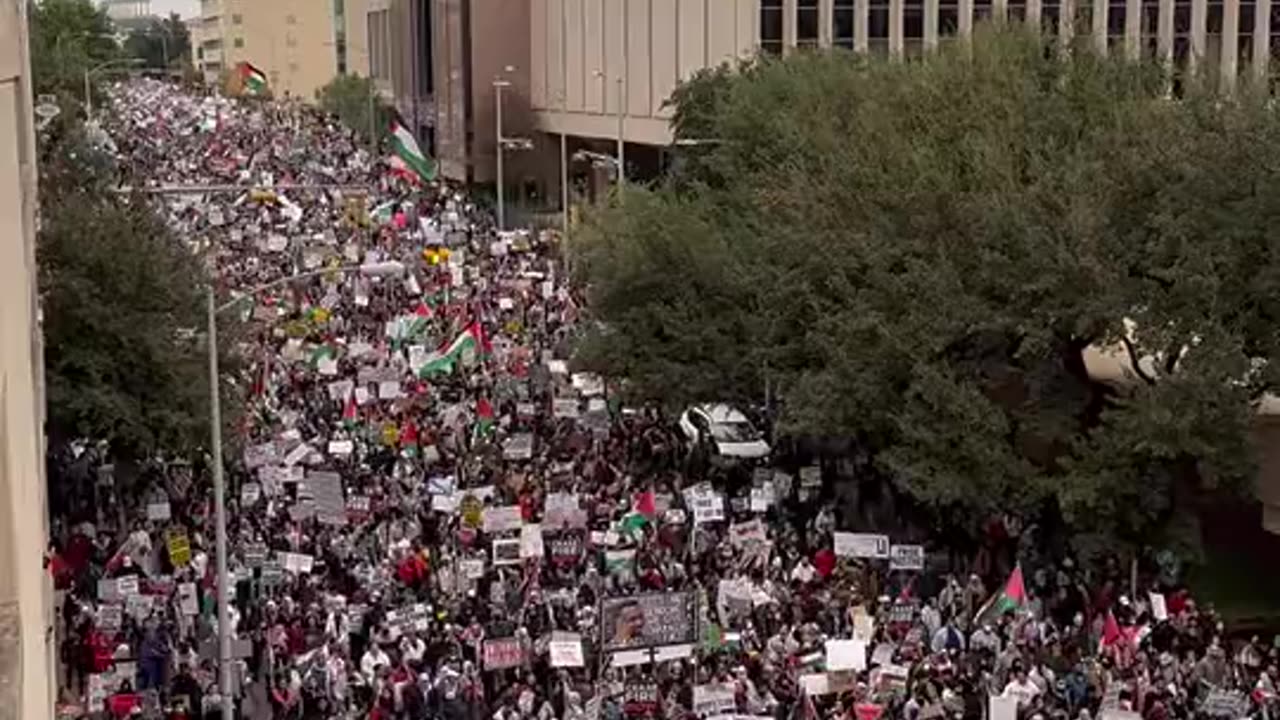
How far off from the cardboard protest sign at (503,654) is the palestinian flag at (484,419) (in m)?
12.2

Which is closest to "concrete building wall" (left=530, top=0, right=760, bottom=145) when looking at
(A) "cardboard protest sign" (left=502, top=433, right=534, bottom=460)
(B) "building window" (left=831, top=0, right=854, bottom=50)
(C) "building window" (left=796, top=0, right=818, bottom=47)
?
(C) "building window" (left=796, top=0, right=818, bottom=47)

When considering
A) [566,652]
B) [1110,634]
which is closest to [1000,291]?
[1110,634]

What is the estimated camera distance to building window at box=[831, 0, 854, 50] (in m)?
63.1

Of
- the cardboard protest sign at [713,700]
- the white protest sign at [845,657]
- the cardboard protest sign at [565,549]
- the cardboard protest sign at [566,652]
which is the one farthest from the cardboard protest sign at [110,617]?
the white protest sign at [845,657]

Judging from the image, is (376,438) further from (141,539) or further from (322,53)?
(322,53)

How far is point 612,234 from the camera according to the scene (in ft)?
117

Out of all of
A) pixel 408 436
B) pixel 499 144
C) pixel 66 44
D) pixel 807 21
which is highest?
pixel 66 44

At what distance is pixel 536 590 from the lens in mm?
23781

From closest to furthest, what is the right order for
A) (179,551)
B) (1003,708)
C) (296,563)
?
(1003,708), (179,551), (296,563)

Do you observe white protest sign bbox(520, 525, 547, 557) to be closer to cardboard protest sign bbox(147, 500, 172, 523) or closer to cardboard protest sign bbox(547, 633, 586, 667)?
cardboard protest sign bbox(547, 633, 586, 667)

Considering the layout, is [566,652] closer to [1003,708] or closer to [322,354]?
[1003,708]

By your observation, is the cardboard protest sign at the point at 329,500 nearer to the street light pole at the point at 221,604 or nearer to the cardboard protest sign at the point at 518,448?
the cardboard protest sign at the point at 518,448

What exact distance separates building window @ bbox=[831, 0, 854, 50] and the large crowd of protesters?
2717 cm

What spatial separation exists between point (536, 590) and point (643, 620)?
3428mm
